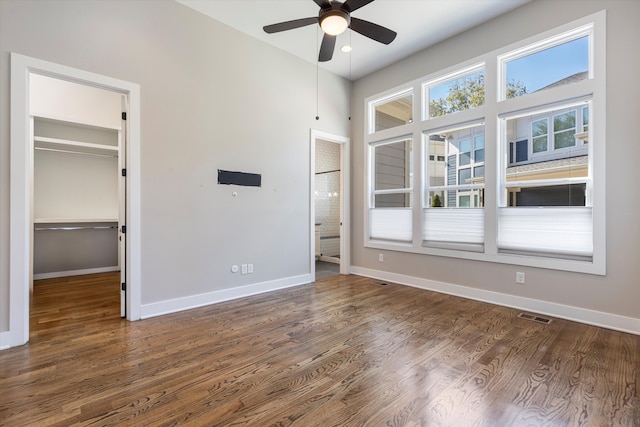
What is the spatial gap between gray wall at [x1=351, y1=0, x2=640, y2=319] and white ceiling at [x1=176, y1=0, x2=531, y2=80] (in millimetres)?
220

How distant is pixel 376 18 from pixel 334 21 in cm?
141

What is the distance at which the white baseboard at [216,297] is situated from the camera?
11.0 feet

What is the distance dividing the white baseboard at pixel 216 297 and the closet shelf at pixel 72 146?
329 centimetres

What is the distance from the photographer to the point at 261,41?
4.25 meters

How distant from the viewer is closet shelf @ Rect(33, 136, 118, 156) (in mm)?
4682

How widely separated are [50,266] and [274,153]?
14.0 feet

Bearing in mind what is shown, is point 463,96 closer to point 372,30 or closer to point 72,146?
point 372,30

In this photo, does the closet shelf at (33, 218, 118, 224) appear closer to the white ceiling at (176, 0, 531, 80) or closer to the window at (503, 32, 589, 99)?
the white ceiling at (176, 0, 531, 80)

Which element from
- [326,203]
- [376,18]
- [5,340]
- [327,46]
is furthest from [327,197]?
[5,340]

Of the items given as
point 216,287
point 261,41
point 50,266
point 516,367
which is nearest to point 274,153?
point 261,41

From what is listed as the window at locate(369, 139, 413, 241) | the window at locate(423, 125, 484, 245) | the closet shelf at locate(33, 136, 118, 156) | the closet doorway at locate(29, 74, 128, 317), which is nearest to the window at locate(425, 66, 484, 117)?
the window at locate(423, 125, 484, 245)

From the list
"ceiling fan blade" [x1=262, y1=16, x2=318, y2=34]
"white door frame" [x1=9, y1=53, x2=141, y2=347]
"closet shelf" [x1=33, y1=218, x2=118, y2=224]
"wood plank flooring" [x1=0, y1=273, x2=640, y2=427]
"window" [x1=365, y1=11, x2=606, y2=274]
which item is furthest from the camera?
"closet shelf" [x1=33, y1=218, x2=118, y2=224]

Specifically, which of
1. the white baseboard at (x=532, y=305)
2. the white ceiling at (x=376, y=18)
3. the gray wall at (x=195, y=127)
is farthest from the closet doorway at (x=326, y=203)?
the white ceiling at (x=376, y=18)

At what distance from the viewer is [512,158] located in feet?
12.3
